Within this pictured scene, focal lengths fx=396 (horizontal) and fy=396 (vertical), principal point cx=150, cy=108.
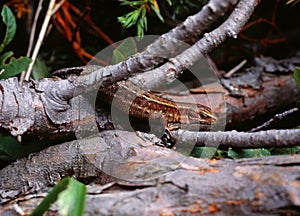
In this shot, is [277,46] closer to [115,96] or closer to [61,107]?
[115,96]

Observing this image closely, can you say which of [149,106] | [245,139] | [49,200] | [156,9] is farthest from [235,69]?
[49,200]

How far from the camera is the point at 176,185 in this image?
2.80ft

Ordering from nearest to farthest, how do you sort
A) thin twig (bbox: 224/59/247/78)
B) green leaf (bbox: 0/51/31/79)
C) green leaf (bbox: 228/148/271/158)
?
green leaf (bbox: 228/148/271/158), green leaf (bbox: 0/51/31/79), thin twig (bbox: 224/59/247/78)

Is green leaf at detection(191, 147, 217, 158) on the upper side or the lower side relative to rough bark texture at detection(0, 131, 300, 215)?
lower

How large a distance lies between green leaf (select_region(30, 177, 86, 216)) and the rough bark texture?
46 millimetres

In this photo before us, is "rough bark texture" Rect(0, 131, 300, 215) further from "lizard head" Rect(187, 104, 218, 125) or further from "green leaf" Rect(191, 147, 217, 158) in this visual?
"lizard head" Rect(187, 104, 218, 125)

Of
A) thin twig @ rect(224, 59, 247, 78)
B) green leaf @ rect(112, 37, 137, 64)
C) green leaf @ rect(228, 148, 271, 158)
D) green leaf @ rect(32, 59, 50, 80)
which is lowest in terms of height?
green leaf @ rect(228, 148, 271, 158)

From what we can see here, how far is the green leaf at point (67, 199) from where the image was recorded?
2.55 feet

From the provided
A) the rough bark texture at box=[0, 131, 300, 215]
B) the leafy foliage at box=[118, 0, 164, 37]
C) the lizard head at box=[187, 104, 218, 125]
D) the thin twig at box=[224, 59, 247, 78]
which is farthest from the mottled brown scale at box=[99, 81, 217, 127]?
the thin twig at box=[224, 59, 247, 78]

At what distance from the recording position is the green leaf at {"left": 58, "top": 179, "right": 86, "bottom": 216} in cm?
77

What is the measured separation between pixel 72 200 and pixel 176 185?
221mm

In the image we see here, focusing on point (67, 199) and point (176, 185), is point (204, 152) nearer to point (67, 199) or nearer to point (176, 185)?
point (176, 185)

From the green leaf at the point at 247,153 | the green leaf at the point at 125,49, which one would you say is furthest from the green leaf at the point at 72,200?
the green leaf at the point at 125,49

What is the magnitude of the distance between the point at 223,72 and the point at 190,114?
0.60 m
